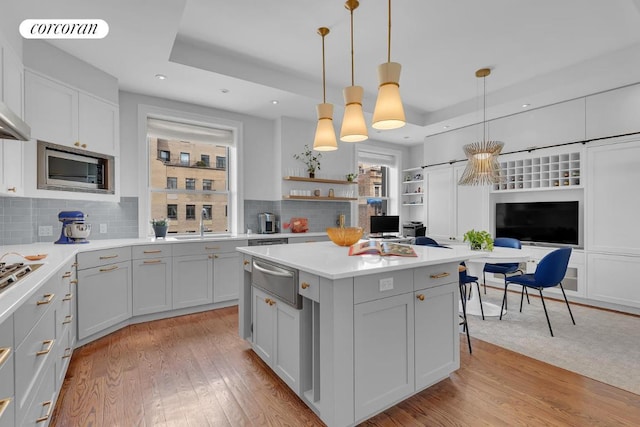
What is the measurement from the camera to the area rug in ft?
8.07

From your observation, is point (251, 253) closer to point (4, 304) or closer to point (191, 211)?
point (4, 304)

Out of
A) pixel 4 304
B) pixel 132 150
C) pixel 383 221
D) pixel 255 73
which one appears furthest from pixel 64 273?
pixel 383 221

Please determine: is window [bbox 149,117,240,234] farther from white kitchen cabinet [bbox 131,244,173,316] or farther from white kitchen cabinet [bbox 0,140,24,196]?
white kitchen cabinet [bbox 0,140,24,196]

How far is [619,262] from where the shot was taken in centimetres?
381

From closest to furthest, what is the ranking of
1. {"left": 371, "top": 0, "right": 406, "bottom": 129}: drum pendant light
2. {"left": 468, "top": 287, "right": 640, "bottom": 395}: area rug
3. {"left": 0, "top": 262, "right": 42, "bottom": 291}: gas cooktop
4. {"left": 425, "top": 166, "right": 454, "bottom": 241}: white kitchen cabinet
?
1. {"left": 0, "top": 262, "right": 42, "bottom": 291}: gas cooktop
2. {"left": 371, "top": 0, "right": 406, "bottom": 129}: drum pendant light
3. {"left": 468, "top": 287, "right": 640, "bottom": 395}: area rug
4. {"left": 425, "top": 166, "right": 454, "bottom": 241}: white kitchen cabinet

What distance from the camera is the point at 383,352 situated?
1.83m

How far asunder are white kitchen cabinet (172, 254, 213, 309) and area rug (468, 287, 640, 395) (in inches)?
119

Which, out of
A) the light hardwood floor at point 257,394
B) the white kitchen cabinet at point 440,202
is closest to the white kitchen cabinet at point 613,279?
the white kitchen cabinet at point 440,202

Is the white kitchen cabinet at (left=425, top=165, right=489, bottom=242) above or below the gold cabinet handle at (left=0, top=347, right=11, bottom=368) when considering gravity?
above

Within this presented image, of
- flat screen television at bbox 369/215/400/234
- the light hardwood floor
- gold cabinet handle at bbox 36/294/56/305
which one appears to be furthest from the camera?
flat screen television at bbox 369/215/400/234

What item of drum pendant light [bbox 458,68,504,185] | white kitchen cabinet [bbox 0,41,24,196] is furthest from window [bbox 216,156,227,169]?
drum pendant light [bbox 458,68,504,185]

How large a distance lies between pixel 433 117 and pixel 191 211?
4.23m

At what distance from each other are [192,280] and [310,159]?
2655 mm

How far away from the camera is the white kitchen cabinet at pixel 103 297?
283 cm
